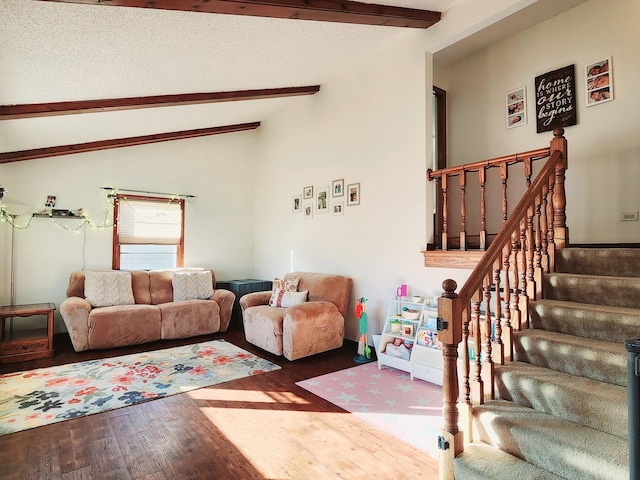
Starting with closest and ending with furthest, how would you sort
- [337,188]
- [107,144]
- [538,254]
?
1. [538,254]
2. [337,188]
3. [107,144]

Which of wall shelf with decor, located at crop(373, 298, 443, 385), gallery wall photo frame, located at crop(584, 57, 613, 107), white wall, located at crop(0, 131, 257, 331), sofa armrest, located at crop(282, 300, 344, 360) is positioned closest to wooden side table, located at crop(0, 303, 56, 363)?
white wall, located at crop(0, 131, 257, 331)

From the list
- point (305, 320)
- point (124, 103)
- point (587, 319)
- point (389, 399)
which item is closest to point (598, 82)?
point (587, 319)

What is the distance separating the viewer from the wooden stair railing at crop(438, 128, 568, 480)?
1933mm

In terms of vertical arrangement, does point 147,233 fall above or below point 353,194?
below

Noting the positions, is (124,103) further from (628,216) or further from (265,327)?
(628,216)

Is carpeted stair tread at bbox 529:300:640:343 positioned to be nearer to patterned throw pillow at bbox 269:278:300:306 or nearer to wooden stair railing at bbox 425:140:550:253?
wooden stair railing at bbox 425:140:550:253

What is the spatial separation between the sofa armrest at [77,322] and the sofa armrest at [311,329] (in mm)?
2441

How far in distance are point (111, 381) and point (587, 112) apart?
18.0 feet

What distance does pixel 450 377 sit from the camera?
194cm

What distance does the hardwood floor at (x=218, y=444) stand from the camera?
203 cm

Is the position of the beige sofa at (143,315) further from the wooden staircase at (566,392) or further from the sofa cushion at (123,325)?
the wooden staircase at (566,392)

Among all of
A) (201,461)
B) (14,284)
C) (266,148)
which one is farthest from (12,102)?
(266,148)

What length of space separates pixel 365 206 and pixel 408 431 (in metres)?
2.69

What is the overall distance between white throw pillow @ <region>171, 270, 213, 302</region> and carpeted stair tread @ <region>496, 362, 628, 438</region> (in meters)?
4.38
